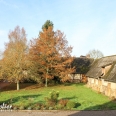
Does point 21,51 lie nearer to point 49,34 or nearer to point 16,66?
point 16,66

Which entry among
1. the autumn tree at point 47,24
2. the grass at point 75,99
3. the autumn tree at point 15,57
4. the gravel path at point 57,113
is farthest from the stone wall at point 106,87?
the autumn tree at point 47,24

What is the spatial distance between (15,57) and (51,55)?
873 cm

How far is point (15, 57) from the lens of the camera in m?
32.5

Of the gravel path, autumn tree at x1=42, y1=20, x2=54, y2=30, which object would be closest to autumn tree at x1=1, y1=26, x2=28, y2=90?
autumn tree at x1=42, y1=20, x2=54, y2=30

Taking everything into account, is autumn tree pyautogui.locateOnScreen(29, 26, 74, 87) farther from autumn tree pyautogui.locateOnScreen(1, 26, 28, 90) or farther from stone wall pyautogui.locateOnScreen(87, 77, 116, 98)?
stone wall pyautogui.locateOnScreen(87, 77, 116, 98)

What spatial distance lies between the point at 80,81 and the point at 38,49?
19506mm

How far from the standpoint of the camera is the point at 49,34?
3828 cm

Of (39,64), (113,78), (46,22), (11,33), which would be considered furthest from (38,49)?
(113,78)

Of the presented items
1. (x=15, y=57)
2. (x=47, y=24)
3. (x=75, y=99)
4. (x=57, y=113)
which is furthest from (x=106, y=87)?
(x=47, y=24)

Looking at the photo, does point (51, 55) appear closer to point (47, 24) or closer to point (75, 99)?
point (47, 24)

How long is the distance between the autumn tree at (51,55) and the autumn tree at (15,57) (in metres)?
3.55

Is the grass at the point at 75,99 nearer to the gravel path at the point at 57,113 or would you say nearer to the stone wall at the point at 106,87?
the stone wall at the point at 106,87

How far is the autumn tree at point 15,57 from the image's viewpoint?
32.1m

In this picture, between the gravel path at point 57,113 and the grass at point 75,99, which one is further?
the grass at point 75,99
